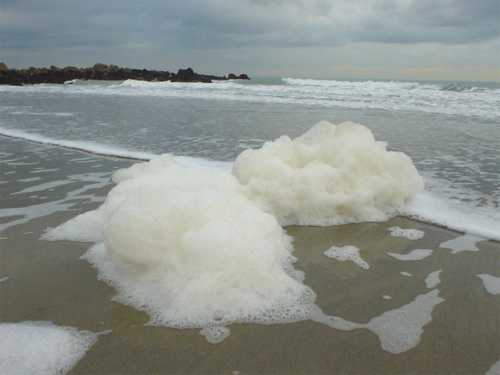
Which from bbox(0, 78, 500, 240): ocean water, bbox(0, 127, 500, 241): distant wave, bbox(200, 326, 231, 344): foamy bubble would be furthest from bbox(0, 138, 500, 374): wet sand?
bbox(0, 78, 500, 240): ocean water

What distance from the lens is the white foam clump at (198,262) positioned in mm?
2361

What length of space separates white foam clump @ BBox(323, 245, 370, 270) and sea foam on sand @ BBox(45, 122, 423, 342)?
0.33 meters

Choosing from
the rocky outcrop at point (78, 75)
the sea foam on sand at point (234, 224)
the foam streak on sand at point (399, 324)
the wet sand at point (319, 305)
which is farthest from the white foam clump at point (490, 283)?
the rocky outcrop at point (78, 75)

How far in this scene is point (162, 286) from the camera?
2.53 m

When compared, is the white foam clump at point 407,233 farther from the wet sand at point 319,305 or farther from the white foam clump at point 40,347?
the white foam clump at point 40,347

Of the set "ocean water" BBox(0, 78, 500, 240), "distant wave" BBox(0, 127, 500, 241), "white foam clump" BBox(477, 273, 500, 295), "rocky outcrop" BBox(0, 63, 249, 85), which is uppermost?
"rocky outcrop" BBox(0, 63, 249, 85)

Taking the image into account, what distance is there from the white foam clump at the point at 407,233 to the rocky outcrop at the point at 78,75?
43755 mm

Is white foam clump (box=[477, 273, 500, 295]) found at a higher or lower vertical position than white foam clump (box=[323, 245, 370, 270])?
higher

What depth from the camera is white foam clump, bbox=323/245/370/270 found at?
9.97 ft

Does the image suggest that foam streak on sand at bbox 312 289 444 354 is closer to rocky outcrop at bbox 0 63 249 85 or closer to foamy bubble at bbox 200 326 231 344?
foamy bubble at bbox 200 326 231 344

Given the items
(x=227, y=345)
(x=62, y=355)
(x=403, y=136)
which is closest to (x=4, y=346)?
(x=62, y=355)

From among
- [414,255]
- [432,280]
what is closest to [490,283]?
[432,280]

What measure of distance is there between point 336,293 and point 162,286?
3.40ft

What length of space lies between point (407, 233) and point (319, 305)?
4.92 feet
